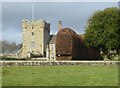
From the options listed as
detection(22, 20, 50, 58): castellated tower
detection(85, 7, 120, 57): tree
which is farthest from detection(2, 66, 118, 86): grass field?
detection(22, 20, 50, 58): castellated tower

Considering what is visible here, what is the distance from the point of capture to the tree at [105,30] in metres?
51.9

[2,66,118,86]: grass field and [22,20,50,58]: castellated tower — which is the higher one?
[22,20,50,58]: castellated tower

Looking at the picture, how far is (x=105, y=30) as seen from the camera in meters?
52.7

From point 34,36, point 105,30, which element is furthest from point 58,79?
point 34,36

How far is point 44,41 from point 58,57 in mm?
28771

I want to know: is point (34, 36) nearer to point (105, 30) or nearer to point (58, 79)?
point (105, 30)

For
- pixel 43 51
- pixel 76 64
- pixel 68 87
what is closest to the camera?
pixel 68 87

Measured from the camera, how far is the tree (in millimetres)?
51906

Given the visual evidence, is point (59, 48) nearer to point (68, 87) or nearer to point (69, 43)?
point (69, 43)

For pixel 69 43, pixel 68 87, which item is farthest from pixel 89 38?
pixel 68 87

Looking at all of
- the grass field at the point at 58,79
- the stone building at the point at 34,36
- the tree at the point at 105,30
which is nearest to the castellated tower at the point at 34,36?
the stone building at the point at 34,36

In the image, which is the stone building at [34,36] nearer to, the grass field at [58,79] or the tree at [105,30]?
the tree at [105,30]

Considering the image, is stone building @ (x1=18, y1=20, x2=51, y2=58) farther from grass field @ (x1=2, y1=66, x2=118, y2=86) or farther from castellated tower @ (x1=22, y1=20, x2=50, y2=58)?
grass field @ (x1=2, y1=66, x2=118, y2=86)

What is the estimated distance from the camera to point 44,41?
77.1 metres
